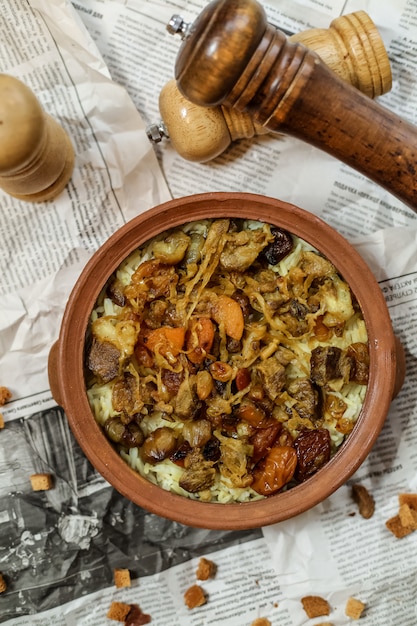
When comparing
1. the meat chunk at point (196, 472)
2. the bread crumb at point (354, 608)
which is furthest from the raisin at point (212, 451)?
the bread crumb at point (354, 608)

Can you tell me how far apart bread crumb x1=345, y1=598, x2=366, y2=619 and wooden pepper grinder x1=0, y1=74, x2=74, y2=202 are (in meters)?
1.17

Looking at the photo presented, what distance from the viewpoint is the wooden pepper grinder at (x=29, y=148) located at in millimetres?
1201

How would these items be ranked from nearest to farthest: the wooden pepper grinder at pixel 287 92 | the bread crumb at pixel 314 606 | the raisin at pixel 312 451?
the wooden pepper grinder at pixel 287 92, the raisin at pixel 312 451, the bread crumb at pixel 314 606

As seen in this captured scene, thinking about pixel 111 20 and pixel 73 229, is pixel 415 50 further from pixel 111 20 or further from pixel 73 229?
pixel 73 229

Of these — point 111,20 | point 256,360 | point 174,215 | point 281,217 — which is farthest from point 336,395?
point 111,20

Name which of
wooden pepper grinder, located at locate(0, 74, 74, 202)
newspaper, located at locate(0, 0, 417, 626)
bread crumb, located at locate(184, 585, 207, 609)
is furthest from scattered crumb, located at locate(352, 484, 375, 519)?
wooden pepper grinder, located at locate(0, 74, 74, 202)

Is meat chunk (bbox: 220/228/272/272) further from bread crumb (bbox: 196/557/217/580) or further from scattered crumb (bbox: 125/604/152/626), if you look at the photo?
scattered crumb (bbox: 125/604/152/626)

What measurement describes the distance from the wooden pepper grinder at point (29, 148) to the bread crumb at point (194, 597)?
98 cm

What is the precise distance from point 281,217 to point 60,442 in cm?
74

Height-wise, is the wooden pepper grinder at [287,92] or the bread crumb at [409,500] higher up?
the wooden pepper grinder at [287,92]

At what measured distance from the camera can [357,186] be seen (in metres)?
1.52

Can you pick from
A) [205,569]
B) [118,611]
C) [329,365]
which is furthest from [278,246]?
[118,611]

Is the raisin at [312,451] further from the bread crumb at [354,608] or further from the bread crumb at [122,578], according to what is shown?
the bread crumb at [122,578]

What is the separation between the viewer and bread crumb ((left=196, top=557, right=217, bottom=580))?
4.96 ft
